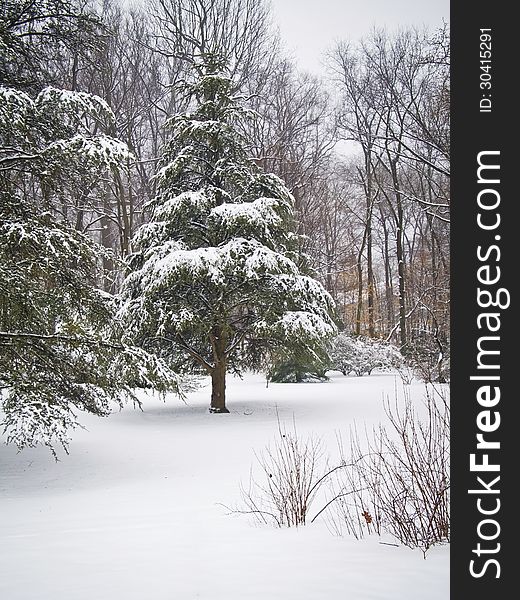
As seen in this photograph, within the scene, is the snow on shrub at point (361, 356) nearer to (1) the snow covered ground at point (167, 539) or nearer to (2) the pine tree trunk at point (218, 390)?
(2) the pine tree trunk at point (218, 390)

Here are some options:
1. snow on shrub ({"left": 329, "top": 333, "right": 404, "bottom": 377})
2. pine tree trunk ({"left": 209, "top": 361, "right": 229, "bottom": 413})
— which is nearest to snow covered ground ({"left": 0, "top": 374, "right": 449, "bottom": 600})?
pine tree trunk ({"left": 209, "top": 361, "right": 229, "bottom": 413})

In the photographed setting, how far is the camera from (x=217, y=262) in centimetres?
1130

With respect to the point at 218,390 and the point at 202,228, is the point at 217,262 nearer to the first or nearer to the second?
the point at 202,228

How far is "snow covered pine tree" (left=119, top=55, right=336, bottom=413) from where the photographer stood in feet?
37.9

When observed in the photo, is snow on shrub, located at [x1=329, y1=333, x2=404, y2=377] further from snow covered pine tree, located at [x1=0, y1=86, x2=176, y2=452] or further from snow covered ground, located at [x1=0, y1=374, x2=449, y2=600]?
snow covered pine tree, located at [x1=0, y1=86, x2=176, y2=452]

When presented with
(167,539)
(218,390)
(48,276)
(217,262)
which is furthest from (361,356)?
(167,539)

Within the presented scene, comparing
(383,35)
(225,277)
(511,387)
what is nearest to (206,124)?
(225,277)

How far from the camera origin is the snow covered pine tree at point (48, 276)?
6922mm

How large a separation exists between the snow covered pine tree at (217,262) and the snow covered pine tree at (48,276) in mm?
3486

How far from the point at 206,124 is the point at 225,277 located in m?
3.25

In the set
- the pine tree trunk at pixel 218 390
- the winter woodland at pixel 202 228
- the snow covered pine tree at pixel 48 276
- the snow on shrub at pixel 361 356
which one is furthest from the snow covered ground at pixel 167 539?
the snow on shrub at pixel 361 356

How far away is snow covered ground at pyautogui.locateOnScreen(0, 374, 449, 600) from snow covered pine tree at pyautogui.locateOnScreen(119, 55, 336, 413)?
8.28 ft

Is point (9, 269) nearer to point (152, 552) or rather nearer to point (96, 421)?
point (152, 552)

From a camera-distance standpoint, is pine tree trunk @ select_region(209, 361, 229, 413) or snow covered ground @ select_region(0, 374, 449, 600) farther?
pine tree trunk @ select_region(209, 361, 229, 413)
